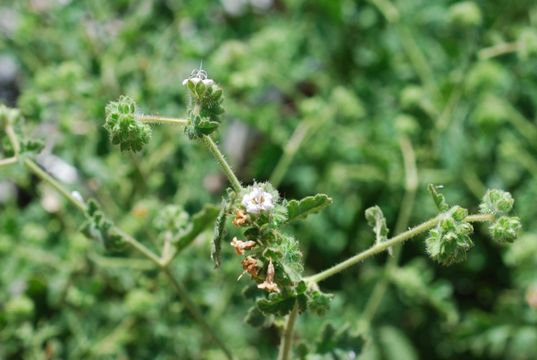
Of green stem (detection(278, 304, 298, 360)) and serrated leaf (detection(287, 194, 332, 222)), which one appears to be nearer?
serrated leaf (detection(287, 194, 332, 222))

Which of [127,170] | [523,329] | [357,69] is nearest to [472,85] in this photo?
[357,69]

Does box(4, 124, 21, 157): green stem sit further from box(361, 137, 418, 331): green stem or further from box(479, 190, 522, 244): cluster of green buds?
box(361, 137, 418, 331): green stem

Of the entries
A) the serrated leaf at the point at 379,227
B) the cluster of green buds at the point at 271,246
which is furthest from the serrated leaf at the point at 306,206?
the serrated leaf at the point at 379,227

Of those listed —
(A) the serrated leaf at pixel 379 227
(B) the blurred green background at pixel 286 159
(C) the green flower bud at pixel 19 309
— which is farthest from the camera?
(B) the blurred green background at pixel 286 159

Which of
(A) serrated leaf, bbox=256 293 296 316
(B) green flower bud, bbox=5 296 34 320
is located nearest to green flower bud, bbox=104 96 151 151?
(A) serrated leaf, bbox=256 293 296 316

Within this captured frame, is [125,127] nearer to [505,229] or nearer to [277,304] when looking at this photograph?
[277,304]

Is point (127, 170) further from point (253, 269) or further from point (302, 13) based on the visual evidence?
point (253, 269)

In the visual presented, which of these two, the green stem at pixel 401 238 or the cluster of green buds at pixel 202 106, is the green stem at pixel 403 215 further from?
the cluster of green buds at pixel 202 106

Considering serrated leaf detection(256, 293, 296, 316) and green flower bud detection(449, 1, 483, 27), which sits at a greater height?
green flower bud detection(449, 1, 483, 27)
